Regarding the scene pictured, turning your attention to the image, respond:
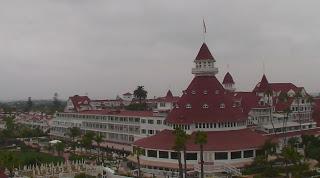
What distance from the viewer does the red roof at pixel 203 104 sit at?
63219 millimetres

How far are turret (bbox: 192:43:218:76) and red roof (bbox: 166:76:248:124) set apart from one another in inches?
25.2

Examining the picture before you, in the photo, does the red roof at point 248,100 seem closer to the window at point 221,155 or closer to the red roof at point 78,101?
the window at point 221,155

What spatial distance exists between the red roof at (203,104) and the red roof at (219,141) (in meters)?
1.92

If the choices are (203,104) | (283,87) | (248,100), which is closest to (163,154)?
(203,104)

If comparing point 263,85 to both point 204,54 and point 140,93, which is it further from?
point 140,93

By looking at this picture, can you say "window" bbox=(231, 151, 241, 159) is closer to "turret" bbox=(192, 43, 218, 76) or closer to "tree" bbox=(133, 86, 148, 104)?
"turret" bbox=(192, 43, 218, 76)

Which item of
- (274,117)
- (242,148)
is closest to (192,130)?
(242,148)

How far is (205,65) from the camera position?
68.6 metres

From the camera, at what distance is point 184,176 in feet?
179

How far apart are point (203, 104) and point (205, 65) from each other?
643cm

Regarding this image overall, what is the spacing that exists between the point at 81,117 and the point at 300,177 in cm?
6449

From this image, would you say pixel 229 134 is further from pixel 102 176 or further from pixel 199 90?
pixel 102 176

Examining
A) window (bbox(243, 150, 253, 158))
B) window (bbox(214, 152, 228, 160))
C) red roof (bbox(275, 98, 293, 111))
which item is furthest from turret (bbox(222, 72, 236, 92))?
window (bbox(214, 152, 228, 160))

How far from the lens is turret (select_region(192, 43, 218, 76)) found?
6831 cm
